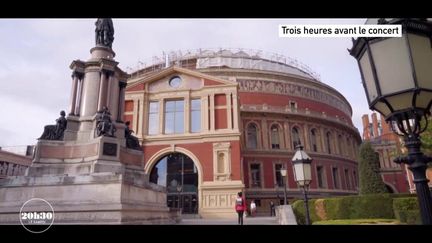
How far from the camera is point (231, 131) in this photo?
27.0 m

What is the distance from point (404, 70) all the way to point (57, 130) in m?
11.1

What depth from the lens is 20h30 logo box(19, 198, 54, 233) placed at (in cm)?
266

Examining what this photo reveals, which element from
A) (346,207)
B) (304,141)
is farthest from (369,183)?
(304,141)

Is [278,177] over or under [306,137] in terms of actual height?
under

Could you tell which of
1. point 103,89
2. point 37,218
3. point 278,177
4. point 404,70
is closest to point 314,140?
point 278,177

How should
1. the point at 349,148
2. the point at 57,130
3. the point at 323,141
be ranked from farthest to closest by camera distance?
the point at 349,148
the point at 323,141
the point at 57,130

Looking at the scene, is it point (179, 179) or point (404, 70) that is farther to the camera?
point (179, 179)

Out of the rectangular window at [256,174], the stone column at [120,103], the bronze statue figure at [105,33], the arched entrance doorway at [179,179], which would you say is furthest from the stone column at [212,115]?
the bronze statue figure at [105,33]

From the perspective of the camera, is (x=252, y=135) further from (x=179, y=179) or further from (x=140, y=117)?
(x=140, y=117)

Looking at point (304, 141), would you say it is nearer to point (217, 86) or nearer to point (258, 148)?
point (258, 148)

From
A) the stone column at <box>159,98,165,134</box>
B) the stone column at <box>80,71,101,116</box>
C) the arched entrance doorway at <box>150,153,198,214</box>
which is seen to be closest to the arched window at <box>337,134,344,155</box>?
the arched entrance doorway at <box>150,153,198,214</box>

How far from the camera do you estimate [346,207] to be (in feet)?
47.2

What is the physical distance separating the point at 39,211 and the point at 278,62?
153 feet

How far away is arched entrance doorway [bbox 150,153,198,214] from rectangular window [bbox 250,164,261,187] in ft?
28.9
